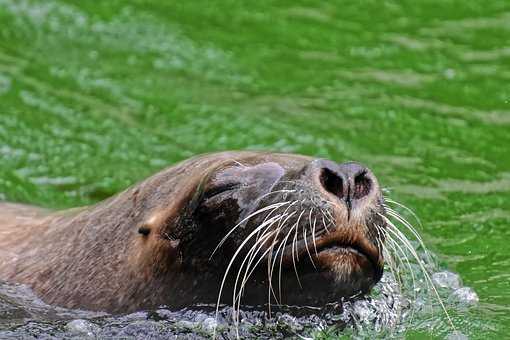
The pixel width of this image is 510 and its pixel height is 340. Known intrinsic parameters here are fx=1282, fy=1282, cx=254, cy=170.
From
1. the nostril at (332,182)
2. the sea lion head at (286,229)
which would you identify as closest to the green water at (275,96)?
the sea lion head at (286,229)

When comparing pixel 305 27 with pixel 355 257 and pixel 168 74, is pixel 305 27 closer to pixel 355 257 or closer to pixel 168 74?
pixel 168 74

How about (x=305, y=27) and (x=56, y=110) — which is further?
(x=305, y=27)

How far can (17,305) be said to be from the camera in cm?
648

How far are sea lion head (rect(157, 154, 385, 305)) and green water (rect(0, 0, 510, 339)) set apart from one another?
7.00 ft

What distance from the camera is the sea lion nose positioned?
5.46 m

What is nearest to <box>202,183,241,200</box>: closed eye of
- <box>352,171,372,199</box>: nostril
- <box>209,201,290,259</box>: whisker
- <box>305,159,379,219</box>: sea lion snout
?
<box>209,201,290,259</box>: whisker

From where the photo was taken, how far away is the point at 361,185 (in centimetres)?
555

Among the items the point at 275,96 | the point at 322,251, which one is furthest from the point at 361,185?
the point at 275,96

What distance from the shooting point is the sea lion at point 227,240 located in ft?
18.0

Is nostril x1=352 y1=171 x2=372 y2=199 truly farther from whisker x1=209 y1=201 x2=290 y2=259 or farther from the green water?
the green water

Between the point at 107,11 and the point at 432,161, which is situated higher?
the point at 107,11

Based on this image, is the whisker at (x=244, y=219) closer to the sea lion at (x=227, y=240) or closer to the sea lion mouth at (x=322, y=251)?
the sea lion at (x=227, y=240)

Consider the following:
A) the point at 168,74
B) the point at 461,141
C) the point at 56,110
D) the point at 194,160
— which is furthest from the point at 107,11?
the point at 194,160

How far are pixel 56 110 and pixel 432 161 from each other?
3067 mm
